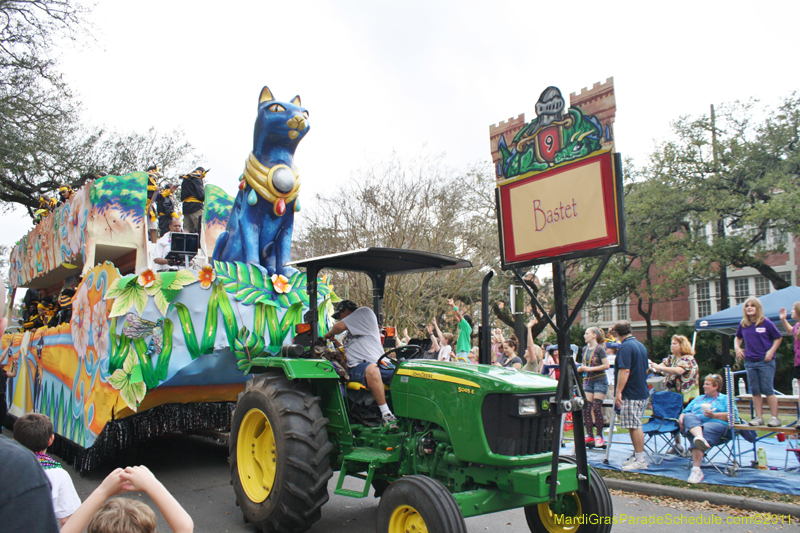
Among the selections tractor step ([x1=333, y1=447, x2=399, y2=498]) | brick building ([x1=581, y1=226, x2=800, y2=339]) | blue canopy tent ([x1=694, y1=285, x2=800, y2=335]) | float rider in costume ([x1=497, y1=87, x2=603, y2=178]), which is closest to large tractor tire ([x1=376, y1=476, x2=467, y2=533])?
tractor step ([x1=333, y1=447, x2=399, y2=498])

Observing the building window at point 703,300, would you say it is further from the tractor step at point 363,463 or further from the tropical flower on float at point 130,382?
the tropical flower on float at point 130,382

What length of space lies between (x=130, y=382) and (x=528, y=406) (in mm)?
4323

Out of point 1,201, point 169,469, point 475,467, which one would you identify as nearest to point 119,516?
point 475,467

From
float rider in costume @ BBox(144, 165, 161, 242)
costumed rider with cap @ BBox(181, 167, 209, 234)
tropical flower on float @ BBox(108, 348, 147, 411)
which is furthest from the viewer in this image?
costumed rider with cap @ BBox(181, 167, 209, 234)

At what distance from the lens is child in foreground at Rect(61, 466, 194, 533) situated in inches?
69.1

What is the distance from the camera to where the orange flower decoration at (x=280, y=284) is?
697cm

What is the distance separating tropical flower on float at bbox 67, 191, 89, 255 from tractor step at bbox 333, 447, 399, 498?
220 inches

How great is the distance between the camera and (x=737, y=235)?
2145cm

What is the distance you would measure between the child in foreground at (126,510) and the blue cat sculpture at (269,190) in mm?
5237

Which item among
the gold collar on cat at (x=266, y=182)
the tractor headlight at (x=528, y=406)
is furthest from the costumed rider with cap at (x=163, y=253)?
the tractor headlight at (x=528, y=406)

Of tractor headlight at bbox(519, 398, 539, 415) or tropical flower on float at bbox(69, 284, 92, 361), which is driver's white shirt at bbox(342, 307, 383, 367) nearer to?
tractor headlight at bbox(519, 398, 539, 415)

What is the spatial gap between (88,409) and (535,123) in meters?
5.81

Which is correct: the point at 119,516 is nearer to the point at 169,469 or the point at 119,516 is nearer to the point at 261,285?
the point at 261,285

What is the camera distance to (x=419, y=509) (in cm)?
350
